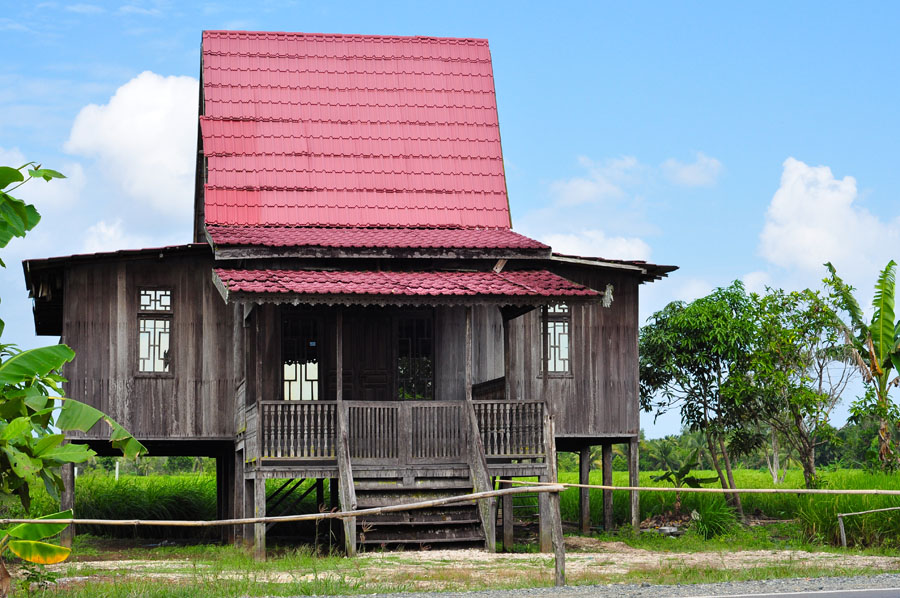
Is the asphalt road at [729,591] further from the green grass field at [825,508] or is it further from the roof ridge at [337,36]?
the roof ridge at [337,36]

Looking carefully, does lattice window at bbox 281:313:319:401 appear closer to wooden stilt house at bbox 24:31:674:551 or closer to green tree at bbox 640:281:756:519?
wooden stilt house at bbox 24:31:674:551

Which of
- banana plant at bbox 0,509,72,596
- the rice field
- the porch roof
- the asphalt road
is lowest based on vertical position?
the rice field

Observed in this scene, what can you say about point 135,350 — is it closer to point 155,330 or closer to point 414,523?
point 155,330

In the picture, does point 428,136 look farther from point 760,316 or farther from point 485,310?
point 760,316

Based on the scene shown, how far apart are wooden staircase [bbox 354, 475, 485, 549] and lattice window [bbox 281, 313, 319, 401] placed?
3143 mm

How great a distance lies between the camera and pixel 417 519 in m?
16.2

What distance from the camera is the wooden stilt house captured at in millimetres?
16766

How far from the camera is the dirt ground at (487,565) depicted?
40.0 ft

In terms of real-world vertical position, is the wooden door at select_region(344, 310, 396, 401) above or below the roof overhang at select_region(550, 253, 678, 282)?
below

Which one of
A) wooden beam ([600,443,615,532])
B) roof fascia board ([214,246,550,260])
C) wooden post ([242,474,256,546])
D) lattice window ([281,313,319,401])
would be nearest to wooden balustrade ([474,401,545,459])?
roof fascia board ([214,246,550,260])

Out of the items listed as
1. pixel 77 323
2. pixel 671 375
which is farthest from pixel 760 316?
pixel 77 323

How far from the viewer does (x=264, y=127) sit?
2181cm

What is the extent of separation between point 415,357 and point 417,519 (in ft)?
13.8

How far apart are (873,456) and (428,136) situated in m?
11.5
